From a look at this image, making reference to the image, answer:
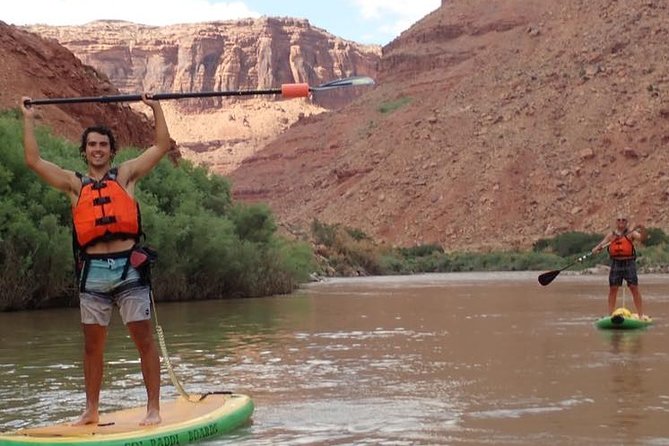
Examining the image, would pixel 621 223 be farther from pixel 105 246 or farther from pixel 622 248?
pixel 105 246

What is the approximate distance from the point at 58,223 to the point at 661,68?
2354 inches

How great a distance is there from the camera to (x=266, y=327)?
18.4 metres

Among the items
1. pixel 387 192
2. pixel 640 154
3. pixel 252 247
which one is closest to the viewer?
pixel 252 247

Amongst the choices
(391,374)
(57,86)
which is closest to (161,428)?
(391,374)

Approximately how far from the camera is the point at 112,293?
777 centimetres

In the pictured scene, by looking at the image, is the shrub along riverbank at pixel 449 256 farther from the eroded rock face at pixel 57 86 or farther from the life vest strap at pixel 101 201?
the life vest strap at pixel 101 201

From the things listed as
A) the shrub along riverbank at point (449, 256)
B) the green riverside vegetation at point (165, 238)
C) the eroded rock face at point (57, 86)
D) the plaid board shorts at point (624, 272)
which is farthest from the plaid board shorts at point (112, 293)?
the shrub along riverbank at point (449, 256)

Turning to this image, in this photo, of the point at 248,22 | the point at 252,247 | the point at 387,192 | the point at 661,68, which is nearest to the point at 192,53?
the point at 248,22

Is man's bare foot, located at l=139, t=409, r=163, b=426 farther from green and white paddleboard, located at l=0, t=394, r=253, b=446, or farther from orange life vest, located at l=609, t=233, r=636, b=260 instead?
orange life vest, located at l=609, t=233, r=636, b=260

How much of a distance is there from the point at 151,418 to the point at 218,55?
488ft

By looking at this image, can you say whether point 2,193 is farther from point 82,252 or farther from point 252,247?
point 82,252

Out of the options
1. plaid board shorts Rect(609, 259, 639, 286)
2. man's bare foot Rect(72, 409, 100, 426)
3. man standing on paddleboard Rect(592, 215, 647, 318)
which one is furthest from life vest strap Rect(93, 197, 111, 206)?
plaid board shorts Rect(609, 259, 639, 286)

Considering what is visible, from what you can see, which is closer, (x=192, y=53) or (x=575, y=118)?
(x=575, y=118)

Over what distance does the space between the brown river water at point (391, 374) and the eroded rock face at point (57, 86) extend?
1628 centimetres
